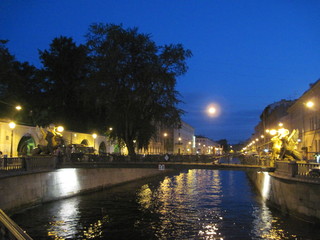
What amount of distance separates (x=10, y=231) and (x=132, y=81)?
38884 millimetres

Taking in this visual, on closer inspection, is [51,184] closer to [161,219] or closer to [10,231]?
[161,219]

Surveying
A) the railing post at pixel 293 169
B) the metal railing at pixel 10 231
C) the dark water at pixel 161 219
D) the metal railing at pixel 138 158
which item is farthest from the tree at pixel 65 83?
the metal railing at pixel 10 231

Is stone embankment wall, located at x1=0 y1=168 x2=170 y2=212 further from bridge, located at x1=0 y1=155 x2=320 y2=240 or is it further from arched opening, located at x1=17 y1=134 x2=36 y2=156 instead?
arched opening, located at x1=17 y1=134 x2=36 y2=156

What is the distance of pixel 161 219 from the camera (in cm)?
2292

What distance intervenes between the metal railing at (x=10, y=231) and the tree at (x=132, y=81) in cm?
3718

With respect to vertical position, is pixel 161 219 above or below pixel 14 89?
below

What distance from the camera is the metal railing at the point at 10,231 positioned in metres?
5.90

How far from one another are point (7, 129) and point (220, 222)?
26.7 metres

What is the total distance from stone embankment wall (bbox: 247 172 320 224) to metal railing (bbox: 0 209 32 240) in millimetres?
16825

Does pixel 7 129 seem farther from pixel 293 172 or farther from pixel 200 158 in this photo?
pixel 293 172

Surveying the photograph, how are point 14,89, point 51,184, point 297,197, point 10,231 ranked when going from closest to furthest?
point 10,231
point 297,197
point 51,184
point 14,89

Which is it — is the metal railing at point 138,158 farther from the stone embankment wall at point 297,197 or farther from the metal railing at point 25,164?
the stone embankment wall at point 297,197

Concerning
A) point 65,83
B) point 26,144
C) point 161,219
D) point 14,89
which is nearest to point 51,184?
point 161,219

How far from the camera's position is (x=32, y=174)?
85.6 ft
